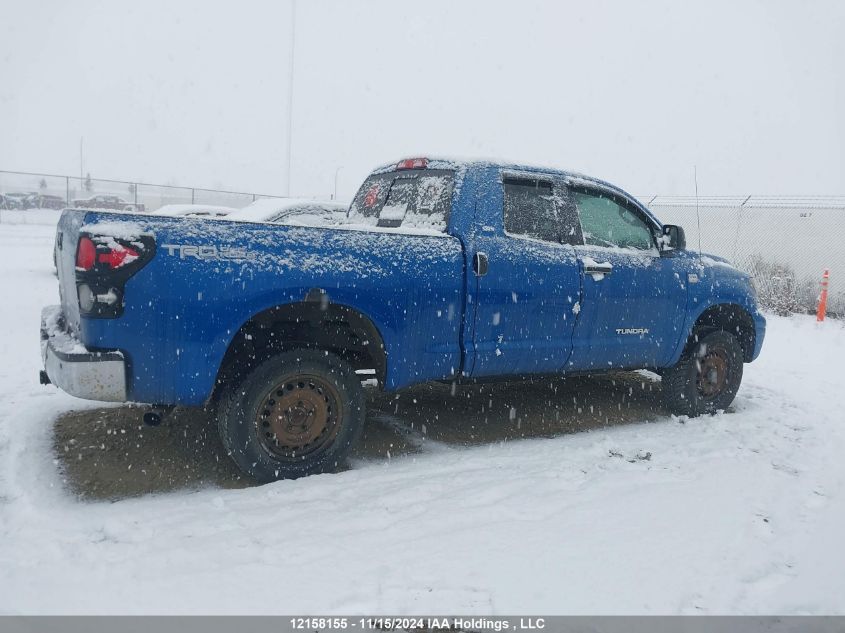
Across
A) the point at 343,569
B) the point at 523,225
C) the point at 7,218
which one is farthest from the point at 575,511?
the point at 7,218

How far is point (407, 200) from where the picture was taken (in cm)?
507

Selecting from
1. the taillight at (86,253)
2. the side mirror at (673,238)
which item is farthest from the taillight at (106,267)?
the side mirror at (673,238)

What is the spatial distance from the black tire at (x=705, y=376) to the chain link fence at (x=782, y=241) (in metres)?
8.23

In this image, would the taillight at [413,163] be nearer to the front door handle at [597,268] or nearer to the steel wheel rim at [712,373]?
the front door handle at [597,268]

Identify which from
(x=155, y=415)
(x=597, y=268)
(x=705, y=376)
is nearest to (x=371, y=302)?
(x=155, y=415)

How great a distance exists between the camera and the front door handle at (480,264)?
4492mm

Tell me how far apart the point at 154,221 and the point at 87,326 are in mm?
634

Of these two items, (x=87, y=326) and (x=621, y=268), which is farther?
(x=621, y=268)

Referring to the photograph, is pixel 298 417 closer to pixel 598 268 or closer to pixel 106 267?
pixel 106 267

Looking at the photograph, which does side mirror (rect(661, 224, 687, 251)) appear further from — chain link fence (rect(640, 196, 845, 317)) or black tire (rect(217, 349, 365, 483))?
chain link fence (rect(640, 196, 845, 317))

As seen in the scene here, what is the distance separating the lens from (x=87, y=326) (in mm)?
3428

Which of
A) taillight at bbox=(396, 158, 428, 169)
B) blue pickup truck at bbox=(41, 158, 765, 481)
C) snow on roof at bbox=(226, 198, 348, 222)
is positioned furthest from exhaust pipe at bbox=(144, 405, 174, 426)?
snow on roof at bbox=(226, 198, 348, 222)

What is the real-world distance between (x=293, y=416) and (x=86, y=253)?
1456 millimetres

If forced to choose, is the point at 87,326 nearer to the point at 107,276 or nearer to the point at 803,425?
the point at 107,276
